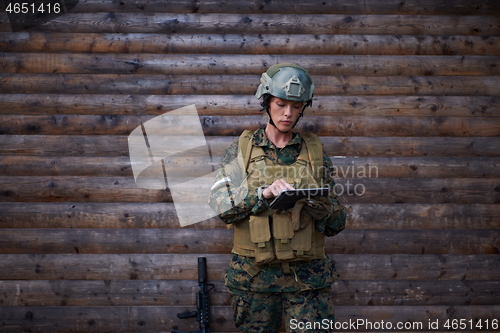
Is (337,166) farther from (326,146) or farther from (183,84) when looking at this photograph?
(183,84)

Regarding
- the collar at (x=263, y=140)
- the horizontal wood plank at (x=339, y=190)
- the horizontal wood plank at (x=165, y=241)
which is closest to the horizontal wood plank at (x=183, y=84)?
the horizontal wood plank at (x=339, y=190)

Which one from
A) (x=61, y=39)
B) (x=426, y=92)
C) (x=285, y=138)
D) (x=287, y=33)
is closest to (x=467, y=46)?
(x=426, y=92)

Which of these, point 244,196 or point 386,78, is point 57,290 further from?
point 386,78

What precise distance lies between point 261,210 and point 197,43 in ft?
7.51

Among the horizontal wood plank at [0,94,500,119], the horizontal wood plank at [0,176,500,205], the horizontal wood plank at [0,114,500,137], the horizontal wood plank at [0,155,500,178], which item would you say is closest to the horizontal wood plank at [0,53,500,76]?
the horizontal wood plank at [0,94,500,119]

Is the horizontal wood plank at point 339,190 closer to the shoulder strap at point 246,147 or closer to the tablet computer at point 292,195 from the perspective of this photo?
the shoulder strap at point 246,147

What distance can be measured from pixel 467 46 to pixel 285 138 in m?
2.58

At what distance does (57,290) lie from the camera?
4188 mm

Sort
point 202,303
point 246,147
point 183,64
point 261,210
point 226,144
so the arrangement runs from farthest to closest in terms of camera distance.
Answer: point 183,64
point 226,144
point 202,303
point 246,147
point 261,210

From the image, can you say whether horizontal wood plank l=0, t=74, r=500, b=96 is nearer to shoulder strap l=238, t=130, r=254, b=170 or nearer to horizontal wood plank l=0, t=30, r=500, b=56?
horizontal wood plank l=0, t=30, r=500, b=56

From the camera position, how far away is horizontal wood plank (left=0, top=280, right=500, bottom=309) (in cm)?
419

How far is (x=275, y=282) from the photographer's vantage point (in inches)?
107

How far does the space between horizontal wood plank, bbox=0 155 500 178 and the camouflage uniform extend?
1.50 m

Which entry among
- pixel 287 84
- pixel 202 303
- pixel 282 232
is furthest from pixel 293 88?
pixel 202 303
